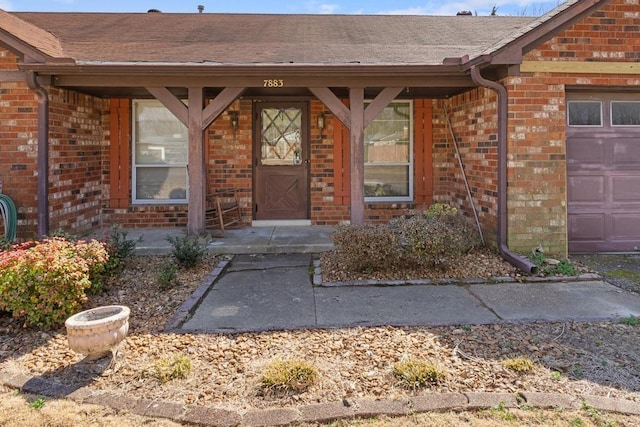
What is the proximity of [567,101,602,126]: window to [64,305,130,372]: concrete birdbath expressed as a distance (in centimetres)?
615

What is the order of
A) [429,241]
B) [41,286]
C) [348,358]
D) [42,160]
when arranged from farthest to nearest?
1. [42,160]
2. [429,241]
3. [41,286]
4. [348,358]

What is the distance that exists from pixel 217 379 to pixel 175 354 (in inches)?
19.7

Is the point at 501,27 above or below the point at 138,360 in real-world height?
above

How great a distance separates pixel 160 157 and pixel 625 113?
7.31m

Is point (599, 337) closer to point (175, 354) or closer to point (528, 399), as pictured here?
point (528, 399)

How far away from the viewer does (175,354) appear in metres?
3.49

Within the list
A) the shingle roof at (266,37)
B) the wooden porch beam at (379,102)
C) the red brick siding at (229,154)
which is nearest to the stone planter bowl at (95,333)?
the shingle roof at (266,37)

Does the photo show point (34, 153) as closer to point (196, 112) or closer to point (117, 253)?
point (196, 112)

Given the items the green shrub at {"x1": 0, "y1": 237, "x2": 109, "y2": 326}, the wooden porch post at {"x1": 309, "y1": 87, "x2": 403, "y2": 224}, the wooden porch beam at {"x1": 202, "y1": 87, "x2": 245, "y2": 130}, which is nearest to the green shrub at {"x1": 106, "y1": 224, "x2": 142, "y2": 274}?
the green shrub at {"x1": 0, "y1": 237, "x2": 109, "y2": 326}

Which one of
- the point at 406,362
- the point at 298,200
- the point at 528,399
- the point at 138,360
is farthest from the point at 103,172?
the point at 528,399

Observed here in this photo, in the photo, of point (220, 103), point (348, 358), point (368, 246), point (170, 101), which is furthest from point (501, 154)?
point (170, 101)

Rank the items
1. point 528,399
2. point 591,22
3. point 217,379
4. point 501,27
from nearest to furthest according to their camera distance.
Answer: point 528,399
point 217,379
point 591,22
point 501,27

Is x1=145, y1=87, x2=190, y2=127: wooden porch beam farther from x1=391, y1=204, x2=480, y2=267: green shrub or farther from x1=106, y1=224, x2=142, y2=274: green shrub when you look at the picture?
x1=391, y1=204, x2=480, y2=267: green shrub

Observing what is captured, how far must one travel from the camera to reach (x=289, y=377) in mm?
3035
